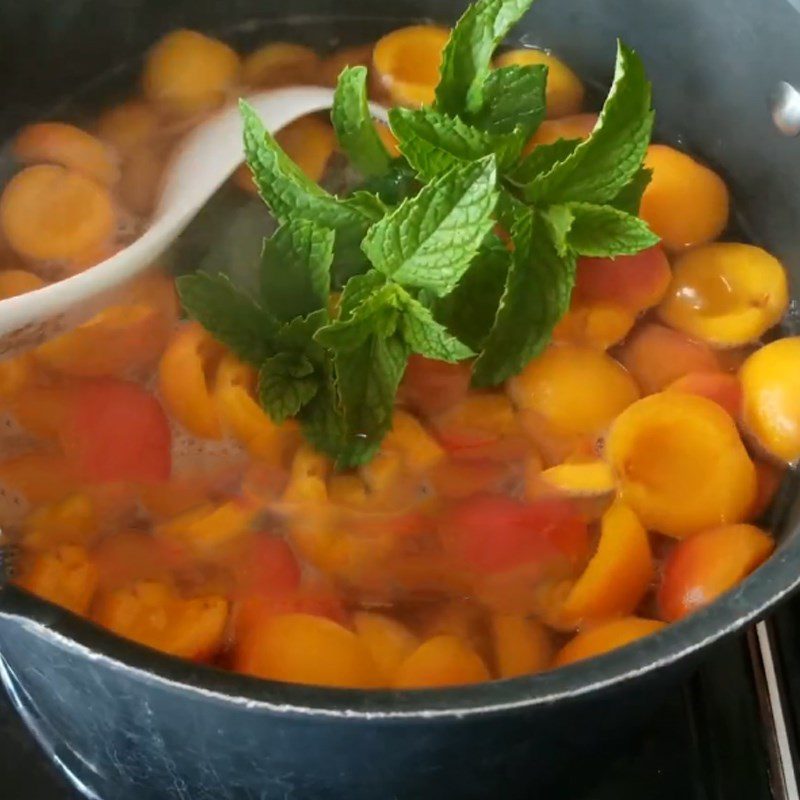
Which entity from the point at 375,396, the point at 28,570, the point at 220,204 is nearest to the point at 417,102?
the point at 220,204

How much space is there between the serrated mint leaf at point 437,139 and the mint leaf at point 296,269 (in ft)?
0.24

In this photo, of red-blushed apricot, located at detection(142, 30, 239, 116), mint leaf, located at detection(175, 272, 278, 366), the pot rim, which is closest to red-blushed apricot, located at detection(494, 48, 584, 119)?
red-blushed apricot, located at detection(142, 30, 239, 116)

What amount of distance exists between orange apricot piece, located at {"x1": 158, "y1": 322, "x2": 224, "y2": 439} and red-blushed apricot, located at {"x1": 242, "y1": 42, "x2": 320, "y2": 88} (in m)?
0.31

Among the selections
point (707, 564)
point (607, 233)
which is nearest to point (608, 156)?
point (607, 233)

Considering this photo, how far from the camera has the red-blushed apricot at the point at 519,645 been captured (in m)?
0.64

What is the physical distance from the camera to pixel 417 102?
2.95ft

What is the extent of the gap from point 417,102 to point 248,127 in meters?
0.26

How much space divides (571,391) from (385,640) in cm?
22

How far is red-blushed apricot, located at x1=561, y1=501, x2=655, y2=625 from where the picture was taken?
66 cm

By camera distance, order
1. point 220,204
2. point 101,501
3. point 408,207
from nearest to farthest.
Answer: point 408,207, point 101,501, point 220,204

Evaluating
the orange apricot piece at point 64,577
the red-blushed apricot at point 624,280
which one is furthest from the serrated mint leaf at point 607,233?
the orange apricot piece at point 64,577

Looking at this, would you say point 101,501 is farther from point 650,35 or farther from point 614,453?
point 650,35

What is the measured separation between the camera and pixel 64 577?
0.62m

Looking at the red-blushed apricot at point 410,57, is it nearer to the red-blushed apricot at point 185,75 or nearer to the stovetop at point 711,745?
the red-blushed apricot at point 185,75
